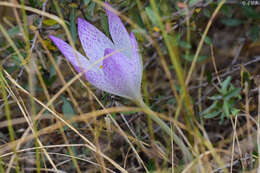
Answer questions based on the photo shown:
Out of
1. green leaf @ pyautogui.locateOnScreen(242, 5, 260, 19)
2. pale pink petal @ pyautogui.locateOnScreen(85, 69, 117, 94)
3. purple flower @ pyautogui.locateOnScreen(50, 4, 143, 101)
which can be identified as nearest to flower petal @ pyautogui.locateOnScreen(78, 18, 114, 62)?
purple flower @ pyautogui.locateOnScreen(50, 4, 143, 101)

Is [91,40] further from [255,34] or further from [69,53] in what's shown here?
[255,34]

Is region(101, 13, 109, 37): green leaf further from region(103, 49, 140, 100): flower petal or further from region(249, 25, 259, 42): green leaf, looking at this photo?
region(249, 25, 259, 42): green leaf

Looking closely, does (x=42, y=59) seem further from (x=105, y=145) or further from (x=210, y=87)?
(x=210, y=87)

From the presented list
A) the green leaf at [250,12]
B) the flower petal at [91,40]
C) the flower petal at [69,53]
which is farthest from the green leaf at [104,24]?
the green leaf at [250,12]

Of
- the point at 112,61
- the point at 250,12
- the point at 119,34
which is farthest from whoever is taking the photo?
the point at 250,12

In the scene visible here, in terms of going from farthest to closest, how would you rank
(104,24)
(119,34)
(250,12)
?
(250,12) < (104,24) < (119,34)

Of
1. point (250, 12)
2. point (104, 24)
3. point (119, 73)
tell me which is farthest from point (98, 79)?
point (250, 12)

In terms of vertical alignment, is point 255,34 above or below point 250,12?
below

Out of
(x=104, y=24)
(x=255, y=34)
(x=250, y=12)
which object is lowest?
(x=255, y=34)
